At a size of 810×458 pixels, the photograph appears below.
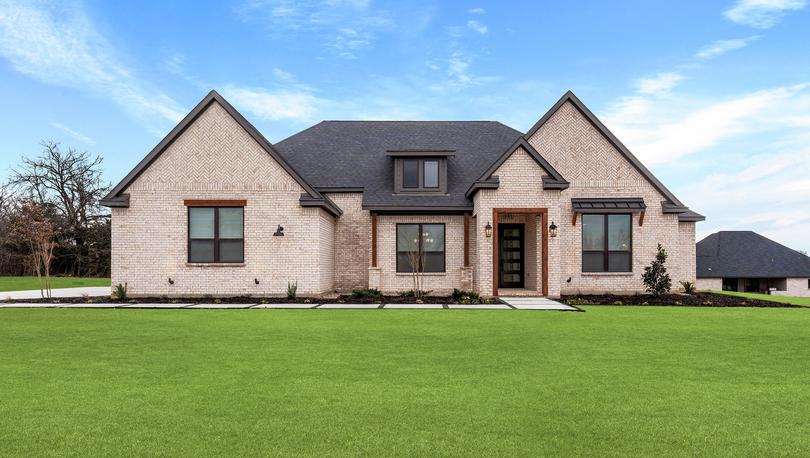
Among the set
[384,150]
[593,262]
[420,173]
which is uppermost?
[384,150]

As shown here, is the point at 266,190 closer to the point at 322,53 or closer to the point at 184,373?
the point at 322,53

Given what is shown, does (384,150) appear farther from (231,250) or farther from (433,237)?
(231,250)

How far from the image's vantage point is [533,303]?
16.4m

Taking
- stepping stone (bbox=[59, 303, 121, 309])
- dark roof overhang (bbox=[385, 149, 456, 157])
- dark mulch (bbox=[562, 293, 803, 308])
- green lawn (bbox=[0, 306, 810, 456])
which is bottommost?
dark mulch (bbox=[562, 293, 803, 308])

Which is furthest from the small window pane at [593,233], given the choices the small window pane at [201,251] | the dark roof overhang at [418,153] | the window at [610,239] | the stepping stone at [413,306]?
the small window pane at [201,251]

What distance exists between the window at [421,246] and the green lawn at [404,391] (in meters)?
10.7

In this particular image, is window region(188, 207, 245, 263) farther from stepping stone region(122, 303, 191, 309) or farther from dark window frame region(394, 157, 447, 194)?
dark window frame region(394, 157, 447, 194)

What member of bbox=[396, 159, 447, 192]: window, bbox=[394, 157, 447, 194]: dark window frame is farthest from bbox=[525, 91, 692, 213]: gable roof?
bbox=[396, 159, 447, 192]: window

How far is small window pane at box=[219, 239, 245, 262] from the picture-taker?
19203 mm

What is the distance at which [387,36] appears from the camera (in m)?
19.0

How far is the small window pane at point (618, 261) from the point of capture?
827 inches

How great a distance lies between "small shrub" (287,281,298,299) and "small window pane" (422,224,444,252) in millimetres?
5449

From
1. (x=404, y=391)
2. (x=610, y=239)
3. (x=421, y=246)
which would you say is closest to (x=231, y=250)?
(x=421, y=246)

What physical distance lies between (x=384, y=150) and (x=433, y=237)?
5.16 meters
